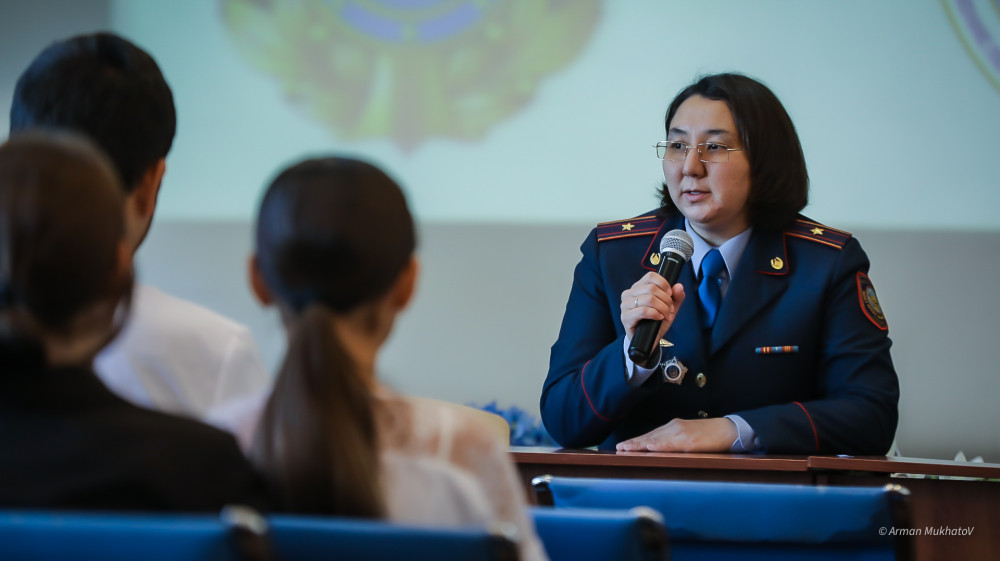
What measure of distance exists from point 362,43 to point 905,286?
2.12 m

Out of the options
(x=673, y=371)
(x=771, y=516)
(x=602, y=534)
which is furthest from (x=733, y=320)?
(x=602, y=534)

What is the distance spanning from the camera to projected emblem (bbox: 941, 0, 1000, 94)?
3434mm

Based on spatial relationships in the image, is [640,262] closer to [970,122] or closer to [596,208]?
[596,208]

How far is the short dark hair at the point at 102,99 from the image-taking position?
1.40 m

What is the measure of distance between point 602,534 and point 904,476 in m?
0.92

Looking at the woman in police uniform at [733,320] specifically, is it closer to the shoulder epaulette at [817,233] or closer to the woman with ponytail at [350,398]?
the shoulder epaulette at [817,233]

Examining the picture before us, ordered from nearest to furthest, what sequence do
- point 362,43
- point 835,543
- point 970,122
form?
point 835,543
point 970,122
point 362,43

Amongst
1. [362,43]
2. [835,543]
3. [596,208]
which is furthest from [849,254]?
[362,43]

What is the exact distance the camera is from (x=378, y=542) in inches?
30.4

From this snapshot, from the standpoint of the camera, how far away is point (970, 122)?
3.43 meters

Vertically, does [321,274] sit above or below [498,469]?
above

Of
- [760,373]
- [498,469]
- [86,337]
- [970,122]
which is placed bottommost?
[760,373]

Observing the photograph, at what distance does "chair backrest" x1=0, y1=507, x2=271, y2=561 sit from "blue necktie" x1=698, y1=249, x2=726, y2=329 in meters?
1.69

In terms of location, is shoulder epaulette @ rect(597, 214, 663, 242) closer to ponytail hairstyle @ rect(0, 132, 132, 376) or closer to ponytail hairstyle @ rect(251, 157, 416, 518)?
ponytail hairstyle @ rect(251, 157, 416, 518)
